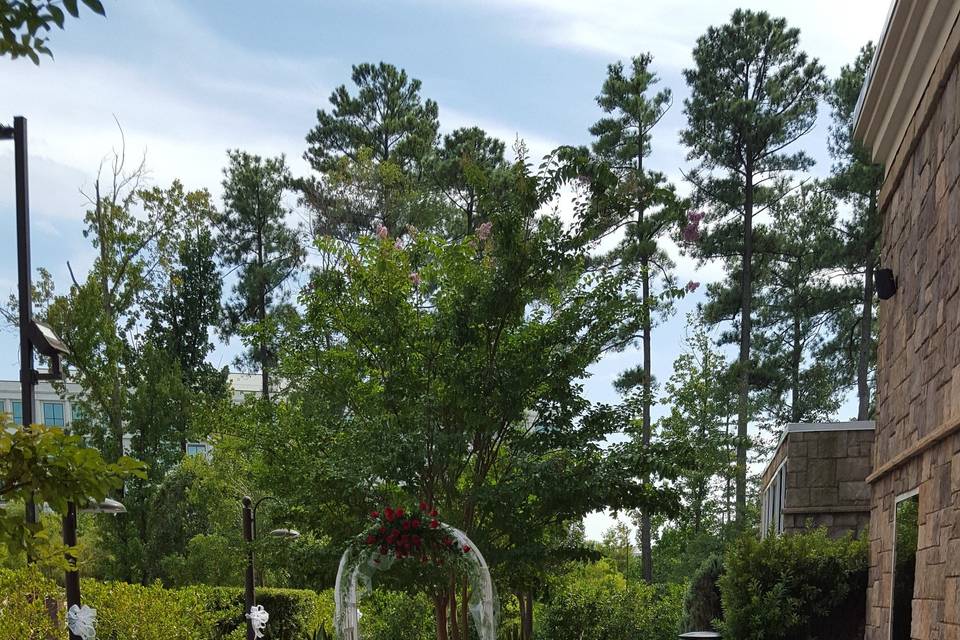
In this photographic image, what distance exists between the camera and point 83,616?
324 inches

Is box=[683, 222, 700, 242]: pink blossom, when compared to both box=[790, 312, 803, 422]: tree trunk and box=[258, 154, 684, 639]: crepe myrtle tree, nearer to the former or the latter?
box=[790, 312, 803, 422]: tree trunk

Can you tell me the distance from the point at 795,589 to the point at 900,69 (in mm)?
5480

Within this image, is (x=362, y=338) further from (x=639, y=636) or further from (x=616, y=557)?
(x=616, y=557)

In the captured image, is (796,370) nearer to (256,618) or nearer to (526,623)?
(526,623)

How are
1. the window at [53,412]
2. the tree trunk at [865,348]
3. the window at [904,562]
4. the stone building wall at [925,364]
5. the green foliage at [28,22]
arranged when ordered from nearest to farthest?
the green foliage at [28,22] < the stone building wall at [925,364] < the window at [904,562] < the tree trunk at [865,348] < the window at [53,412]

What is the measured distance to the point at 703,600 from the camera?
14750 millimetres

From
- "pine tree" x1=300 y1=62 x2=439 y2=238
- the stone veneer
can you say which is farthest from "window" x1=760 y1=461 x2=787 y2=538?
"pine tree" x1=300 y1=62 x2=439 y2=238

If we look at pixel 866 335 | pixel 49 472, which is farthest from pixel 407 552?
pixel 866 335

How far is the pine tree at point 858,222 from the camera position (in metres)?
25.5

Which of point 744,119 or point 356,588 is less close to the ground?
point 744,119

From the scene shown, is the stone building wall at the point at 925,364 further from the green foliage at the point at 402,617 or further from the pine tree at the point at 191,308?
the pine tree at the point at 191,308

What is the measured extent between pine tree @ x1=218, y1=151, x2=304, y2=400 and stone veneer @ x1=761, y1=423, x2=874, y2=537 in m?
19.3

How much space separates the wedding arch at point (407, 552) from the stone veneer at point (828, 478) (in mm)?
5565

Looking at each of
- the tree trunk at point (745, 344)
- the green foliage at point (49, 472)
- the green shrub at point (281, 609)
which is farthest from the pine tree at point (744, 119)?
the green foliage at point (49, 472)
